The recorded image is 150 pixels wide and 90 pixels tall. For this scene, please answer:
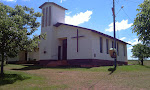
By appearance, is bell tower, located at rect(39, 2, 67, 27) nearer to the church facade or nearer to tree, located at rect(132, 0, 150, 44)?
the church facade

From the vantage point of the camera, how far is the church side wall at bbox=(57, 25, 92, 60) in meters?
18.7

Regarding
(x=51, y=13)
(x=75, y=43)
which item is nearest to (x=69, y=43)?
(x=75, y=43)

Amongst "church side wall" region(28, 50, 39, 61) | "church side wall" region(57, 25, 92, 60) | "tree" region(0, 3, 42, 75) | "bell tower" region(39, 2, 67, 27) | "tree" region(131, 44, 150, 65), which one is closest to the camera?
"tree" region(0, 3, 42, 75)

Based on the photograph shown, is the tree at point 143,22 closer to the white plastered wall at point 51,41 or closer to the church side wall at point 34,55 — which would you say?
the white plastered wall at point 51,41

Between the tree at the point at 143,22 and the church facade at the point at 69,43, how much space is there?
27.9 feet

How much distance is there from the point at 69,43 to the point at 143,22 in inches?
474

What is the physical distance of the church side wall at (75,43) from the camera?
18656 mm

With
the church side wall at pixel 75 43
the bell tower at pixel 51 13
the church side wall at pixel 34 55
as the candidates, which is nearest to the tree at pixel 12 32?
the church side wall at pixel 75 43

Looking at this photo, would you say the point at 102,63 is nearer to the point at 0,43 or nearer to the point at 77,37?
the point at 77,37

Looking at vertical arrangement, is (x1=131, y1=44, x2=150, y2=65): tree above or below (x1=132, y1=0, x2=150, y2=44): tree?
below

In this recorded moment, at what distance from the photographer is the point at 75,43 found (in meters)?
19.8

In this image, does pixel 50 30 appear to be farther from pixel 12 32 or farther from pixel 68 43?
pixel 12 32

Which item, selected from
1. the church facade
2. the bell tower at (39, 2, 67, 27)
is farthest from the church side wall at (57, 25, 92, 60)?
the bell tower at (39, 2, 67, 27)

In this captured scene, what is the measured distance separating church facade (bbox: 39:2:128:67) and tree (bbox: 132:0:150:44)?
335 inches
